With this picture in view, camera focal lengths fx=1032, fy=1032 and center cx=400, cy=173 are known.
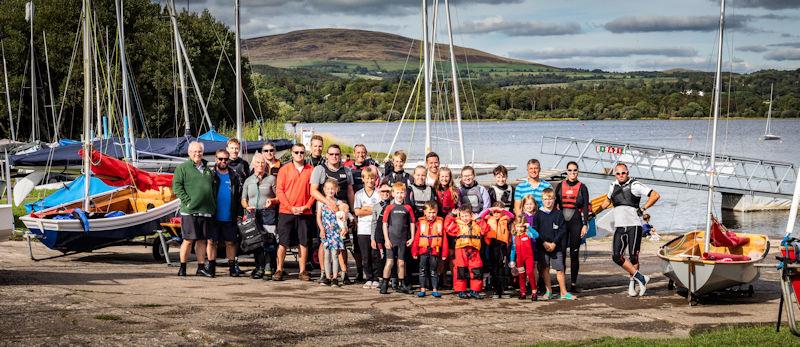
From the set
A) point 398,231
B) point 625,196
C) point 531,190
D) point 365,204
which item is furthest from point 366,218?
point 625,196

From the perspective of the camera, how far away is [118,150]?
33594 mm

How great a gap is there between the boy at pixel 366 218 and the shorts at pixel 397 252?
49 centimetres

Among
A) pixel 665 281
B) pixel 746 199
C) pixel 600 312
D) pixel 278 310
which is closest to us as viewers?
pixel 278 310

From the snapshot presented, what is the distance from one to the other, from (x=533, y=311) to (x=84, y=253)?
28.0ft

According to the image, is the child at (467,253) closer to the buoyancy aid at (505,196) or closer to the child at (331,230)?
the buoyancy aid at (505,196)

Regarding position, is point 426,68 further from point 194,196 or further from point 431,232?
point 431,232

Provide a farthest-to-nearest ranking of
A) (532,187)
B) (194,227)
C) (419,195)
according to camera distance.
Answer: (194,227) → (532,187) → (419,195)

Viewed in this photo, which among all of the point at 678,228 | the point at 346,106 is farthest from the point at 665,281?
the point at 346,106

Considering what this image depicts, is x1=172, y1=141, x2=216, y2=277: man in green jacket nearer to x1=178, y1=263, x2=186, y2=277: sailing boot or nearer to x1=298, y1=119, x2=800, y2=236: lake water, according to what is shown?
x1=178, y1=263, x2=186, y2=277: sailing boot

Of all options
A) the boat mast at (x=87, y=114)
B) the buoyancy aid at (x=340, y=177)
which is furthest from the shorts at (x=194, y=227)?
the boat mast at (x=87, y=114)

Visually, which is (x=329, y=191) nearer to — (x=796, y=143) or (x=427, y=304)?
(x=427, y=304)

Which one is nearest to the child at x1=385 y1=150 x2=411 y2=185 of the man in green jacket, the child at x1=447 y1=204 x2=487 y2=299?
the child at x1=447 y1=204 x2=487 y2=299

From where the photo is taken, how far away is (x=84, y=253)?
1727cm

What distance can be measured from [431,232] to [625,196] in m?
2.63
